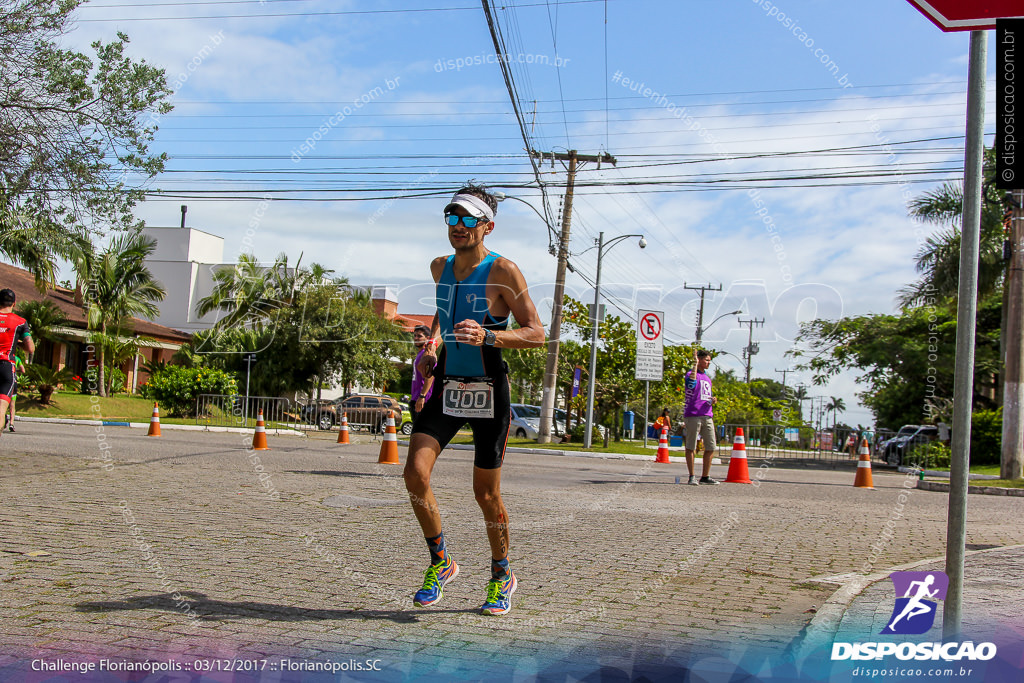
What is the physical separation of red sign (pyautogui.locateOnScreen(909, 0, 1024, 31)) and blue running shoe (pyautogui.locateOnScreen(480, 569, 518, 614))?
3118mm

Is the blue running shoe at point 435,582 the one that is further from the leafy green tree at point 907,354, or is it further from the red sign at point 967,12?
the leafy green tree at point 907,354

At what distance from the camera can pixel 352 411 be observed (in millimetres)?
29719

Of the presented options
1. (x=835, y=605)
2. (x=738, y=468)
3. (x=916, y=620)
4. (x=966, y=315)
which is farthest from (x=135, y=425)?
(x=966, y=315)

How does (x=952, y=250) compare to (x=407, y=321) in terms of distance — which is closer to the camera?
(x=952, y=250)

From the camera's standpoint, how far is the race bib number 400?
171 inches

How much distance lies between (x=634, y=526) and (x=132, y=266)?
87.2 feet

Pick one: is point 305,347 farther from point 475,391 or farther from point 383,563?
point 475,391

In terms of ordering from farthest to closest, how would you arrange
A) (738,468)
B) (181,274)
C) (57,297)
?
1. (181,274)
2. (57,297)
3. (738,468)

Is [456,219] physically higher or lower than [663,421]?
Result: higher

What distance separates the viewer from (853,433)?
135 feet

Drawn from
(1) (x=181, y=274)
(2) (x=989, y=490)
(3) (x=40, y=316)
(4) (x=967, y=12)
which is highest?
(1) (x=181, y=274)

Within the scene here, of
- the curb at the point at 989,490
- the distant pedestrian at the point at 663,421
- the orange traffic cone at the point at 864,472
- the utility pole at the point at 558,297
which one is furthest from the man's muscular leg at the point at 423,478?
the distant pedestrian at the point at 663,421

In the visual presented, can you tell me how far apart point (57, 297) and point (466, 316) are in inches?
1446

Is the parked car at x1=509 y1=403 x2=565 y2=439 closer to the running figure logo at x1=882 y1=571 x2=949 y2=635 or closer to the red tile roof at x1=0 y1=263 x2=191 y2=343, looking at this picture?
the red tile roof at x1=0 y1=263 x2=191 y2=343
